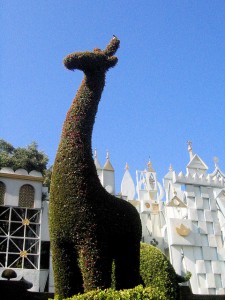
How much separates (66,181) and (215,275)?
15.5 metres

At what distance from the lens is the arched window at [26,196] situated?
19453 mm

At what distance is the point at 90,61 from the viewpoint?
27.7ft

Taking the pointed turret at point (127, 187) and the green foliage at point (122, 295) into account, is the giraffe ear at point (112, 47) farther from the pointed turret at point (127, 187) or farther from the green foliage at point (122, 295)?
the pointed turret at point (127, 187)

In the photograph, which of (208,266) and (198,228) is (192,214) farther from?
(208,266)

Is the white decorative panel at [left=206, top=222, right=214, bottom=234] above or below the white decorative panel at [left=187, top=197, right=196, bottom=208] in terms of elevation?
below

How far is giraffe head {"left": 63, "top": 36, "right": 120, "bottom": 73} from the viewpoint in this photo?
8414 millimetres

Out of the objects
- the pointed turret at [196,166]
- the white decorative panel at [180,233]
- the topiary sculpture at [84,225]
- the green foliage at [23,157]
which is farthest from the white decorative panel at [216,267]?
the topiary sculpture at [84,225]

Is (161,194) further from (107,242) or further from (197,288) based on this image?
(107,242)

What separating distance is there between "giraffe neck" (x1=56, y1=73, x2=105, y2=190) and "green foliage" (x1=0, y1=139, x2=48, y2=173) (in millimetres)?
17830

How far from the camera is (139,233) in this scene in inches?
302

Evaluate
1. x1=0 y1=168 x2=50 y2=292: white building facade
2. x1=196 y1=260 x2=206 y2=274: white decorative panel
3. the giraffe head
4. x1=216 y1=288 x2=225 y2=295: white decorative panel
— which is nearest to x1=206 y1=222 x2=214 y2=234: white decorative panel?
x1=196 y1=260 x2=206 y2=274: white decorative panel

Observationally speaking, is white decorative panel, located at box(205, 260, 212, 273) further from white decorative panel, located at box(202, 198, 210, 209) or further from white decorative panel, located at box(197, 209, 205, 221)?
white decorative panel, located at box(202, 198, 210, 209)

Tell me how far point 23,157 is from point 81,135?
19.9 meters

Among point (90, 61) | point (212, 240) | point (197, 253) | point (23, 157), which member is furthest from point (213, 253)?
point (90, 61)
